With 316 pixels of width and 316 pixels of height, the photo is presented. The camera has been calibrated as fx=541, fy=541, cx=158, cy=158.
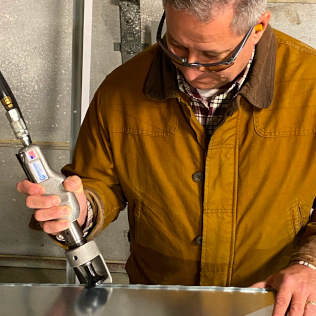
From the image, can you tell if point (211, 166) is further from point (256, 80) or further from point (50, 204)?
point (50, 204)

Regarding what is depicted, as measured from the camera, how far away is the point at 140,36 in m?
2.57

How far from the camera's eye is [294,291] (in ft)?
3.89

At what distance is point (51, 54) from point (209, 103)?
1.40m

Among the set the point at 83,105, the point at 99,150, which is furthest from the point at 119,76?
the point at 83,105

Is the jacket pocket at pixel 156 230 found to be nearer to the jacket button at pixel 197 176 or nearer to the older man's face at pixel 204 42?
the jacket button at pixel 197 176

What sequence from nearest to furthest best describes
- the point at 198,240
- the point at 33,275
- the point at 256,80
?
the point at 256,80, the point at 198,240, the point at 33,275

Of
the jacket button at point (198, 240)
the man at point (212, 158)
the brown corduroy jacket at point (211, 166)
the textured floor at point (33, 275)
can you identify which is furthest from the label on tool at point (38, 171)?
the textured floor at point (33, 275)

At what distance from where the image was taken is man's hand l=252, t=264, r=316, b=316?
3.77ft

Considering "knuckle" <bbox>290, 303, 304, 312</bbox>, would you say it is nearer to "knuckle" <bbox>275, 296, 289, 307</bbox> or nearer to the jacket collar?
"knuckle" <bbox>275, 296, 289, 307</bbox>

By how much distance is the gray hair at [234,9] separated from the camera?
3.86 ft

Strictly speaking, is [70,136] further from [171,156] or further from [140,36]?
[171,156]

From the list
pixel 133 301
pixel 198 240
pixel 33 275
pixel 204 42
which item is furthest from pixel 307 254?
pixel 33 275

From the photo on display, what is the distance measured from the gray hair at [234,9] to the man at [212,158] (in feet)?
0.20

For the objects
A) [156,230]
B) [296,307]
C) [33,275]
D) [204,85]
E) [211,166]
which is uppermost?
[204,85]
